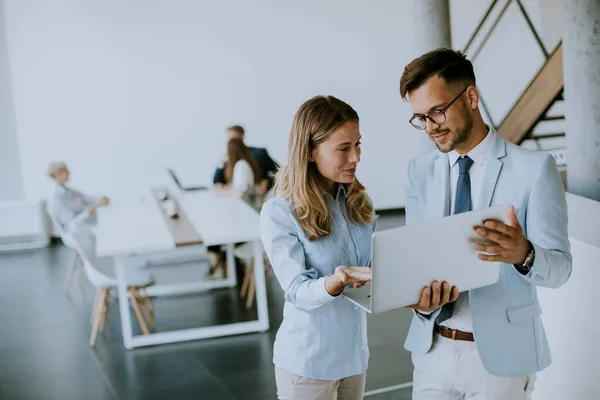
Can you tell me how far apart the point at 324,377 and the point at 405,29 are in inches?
342

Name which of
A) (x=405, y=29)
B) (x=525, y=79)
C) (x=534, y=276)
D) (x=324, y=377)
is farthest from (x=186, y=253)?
(x=534, y=276)

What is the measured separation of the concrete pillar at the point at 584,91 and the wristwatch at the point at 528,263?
5.57 feet

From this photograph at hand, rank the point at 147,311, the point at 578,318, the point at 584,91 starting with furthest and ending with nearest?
1. the point at 147,311
2. the point at 584,91
3. the point at 578,318

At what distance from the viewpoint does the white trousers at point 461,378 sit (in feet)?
7.24

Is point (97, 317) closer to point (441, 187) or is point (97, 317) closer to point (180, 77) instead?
point (441, 187)

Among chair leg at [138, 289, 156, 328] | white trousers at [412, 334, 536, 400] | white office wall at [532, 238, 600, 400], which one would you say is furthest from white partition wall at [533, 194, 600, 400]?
chair leg at [138, 289, 156, 328]

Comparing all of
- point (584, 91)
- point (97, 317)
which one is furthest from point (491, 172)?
point (97, 317)

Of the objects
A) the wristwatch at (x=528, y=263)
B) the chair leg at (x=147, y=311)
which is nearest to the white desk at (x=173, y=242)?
the chair leg at (x=147, y=311)

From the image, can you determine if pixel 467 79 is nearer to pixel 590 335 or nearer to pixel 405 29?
pixel 590 335

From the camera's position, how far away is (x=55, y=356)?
215 inches

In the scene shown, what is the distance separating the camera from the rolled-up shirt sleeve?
7.22ft

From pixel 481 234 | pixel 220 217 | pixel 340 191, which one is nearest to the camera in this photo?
pixel 481 234

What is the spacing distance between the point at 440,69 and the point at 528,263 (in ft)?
1.99

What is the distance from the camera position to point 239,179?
288 inches
